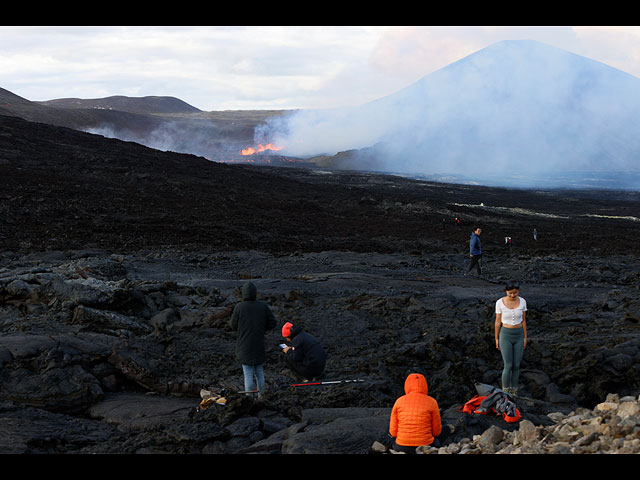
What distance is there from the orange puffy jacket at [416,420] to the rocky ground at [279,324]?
22cm

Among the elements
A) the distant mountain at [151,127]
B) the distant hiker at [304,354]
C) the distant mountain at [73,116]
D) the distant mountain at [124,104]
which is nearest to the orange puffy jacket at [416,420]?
the distant hiker at [304,354]

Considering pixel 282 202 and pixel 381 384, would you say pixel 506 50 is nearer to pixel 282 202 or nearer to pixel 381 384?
pixel 282 202

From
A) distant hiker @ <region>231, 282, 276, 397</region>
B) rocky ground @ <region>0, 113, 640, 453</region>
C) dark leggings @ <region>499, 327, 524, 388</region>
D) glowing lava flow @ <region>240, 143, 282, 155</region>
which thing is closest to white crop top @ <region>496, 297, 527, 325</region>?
dark leggings @ <region>499, 327, 524, 388</region>

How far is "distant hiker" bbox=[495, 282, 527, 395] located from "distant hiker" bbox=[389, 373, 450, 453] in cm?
224

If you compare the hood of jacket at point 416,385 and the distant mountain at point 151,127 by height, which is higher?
the distant mountain at point 151,127

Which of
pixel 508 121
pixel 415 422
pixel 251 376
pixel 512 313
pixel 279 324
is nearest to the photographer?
pixel 415 422

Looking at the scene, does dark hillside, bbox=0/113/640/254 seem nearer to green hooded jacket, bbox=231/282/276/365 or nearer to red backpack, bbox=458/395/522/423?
green hooded jacket, bbox=231/282/276/365

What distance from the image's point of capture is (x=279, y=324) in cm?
1127

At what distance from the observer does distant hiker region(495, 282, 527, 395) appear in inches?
291

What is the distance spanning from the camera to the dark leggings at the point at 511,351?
745 centimetres

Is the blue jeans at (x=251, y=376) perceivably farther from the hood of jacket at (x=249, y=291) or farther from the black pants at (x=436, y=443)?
the black pants at (x=436, y=443)

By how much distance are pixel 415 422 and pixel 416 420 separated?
2 cm

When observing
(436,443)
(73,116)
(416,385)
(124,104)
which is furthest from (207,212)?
(124,104)

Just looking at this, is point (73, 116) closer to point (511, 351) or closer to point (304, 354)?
point (304, 354)
